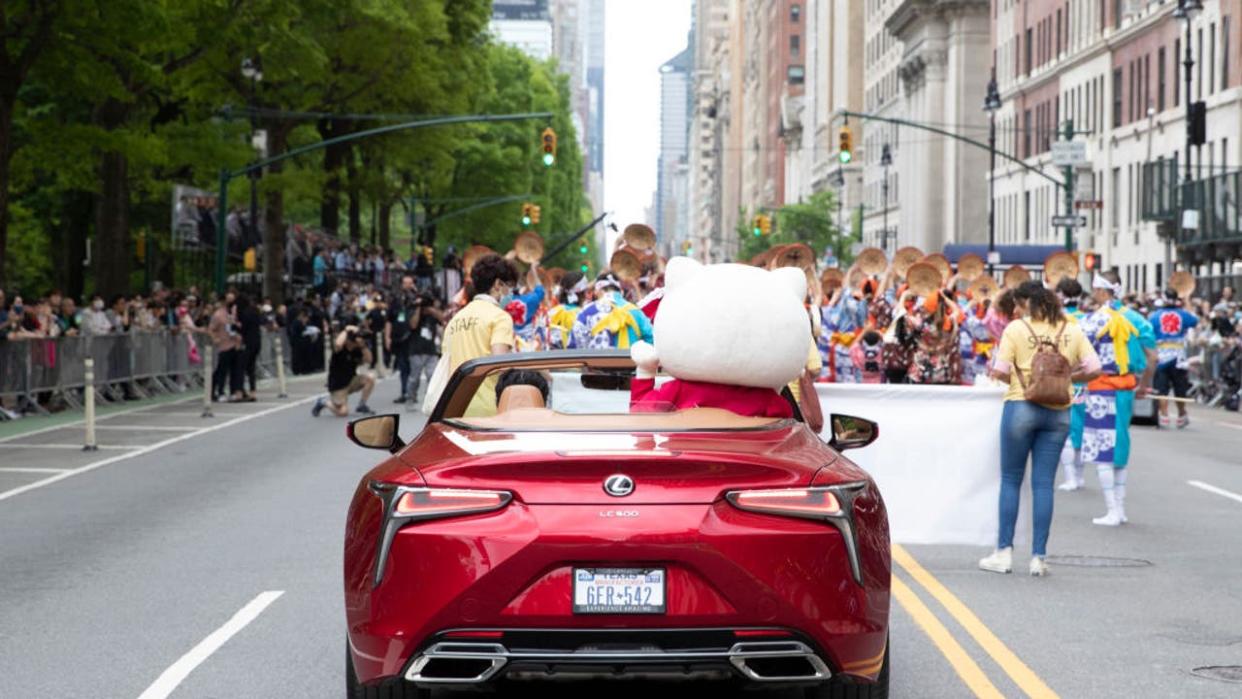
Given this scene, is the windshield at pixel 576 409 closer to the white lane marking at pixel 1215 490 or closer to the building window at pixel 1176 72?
the white lane marking at pixel 1215 490

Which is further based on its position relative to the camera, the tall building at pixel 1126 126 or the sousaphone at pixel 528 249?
the tall building at pixel 1126 126

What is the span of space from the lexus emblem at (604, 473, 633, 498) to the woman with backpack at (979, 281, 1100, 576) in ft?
Result: 18.0

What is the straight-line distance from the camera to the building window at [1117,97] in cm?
6762

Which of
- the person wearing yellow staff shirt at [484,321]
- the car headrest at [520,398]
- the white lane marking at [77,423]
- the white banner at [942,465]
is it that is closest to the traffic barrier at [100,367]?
the white lane marking at [77,423]

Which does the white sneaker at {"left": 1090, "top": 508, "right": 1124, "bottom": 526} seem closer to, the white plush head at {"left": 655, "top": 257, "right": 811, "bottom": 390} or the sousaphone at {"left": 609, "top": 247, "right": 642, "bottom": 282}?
the sousaphone at {"left": 609, "top": 247, "right": 642, "bottom": 282}

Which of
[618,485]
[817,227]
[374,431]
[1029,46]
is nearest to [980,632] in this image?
[374,431]

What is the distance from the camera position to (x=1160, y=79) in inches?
2448

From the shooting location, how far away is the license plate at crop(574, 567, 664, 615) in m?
6.12

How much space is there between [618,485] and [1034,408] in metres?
5.69

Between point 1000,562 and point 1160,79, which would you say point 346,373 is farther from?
point 1160,79

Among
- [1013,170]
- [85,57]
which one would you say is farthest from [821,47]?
[85,57]

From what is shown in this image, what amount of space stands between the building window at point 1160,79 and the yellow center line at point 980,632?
5223 cm

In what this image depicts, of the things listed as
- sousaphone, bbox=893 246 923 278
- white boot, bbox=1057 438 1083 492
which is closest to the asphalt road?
white boot, bbox=1057 438 1083 492

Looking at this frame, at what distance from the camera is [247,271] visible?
165ft
